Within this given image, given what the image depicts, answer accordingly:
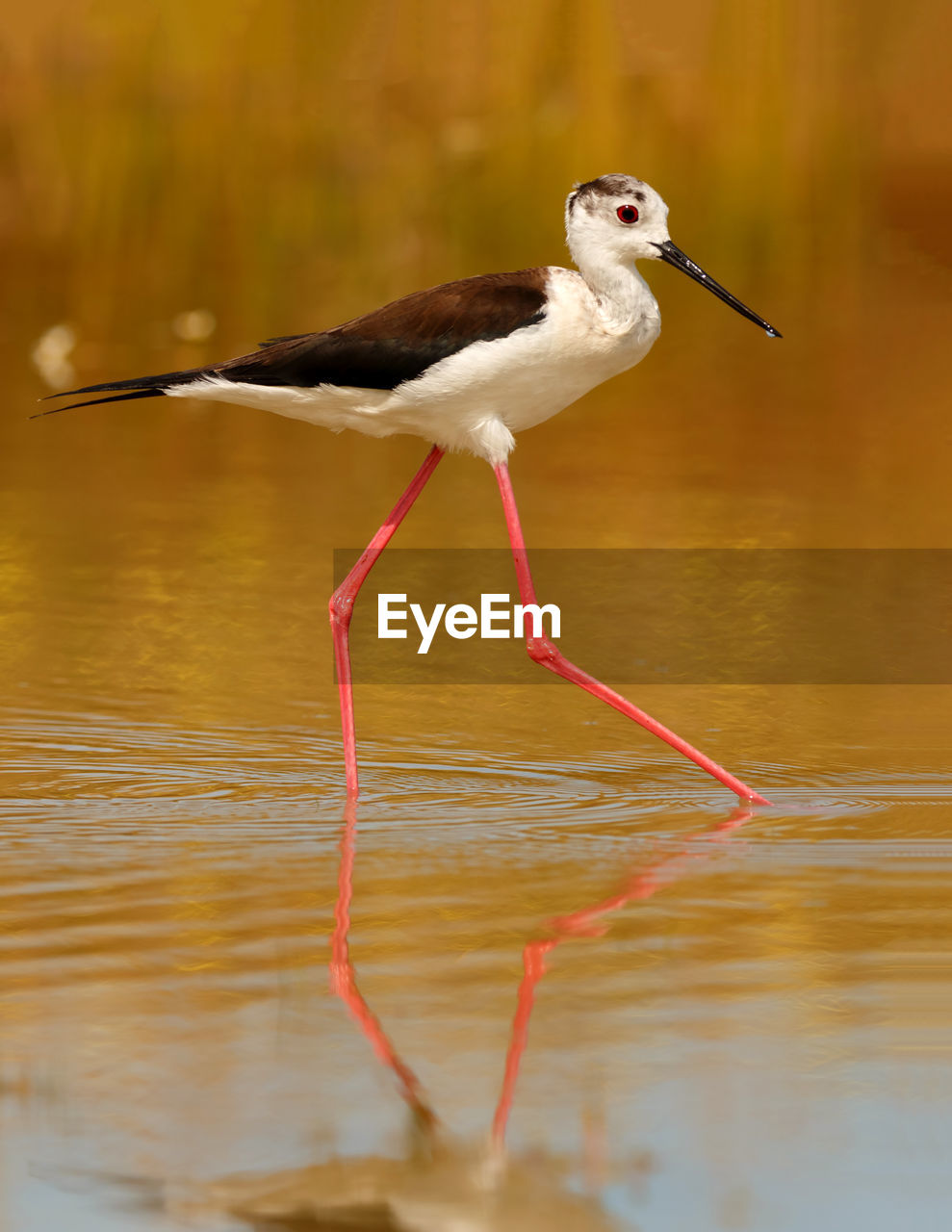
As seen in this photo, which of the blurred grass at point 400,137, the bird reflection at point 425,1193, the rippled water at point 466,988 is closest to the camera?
the bird reflection at point 425,1193

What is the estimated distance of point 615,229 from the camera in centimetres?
588

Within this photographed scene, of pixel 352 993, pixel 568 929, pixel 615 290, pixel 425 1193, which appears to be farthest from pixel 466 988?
pixel 615 290

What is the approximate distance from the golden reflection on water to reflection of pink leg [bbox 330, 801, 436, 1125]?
30 mm

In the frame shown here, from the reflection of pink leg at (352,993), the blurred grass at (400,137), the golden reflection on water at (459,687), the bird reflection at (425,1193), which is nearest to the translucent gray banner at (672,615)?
the golden reflection on water at (459,687)

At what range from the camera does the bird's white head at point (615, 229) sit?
5.87 meters

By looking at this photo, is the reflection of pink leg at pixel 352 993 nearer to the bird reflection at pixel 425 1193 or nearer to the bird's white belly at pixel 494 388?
the bird reflection at pixel 425 1193

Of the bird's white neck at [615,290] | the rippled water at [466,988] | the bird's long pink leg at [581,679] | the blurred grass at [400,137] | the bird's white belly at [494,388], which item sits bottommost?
the rippled water at [466,988]

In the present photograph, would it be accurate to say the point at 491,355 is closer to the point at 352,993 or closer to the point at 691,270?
the point at 691,270

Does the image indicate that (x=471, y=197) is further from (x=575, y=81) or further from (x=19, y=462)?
(x=19, y=462)

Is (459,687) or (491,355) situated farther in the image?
(459,687)

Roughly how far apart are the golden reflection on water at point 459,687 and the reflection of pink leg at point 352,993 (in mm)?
30

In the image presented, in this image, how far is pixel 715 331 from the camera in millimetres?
13078

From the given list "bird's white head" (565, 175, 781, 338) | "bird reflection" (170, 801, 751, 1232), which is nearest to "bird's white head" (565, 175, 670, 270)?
"bird's white head" (565, 175, 781, 338)

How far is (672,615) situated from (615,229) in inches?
72.8
